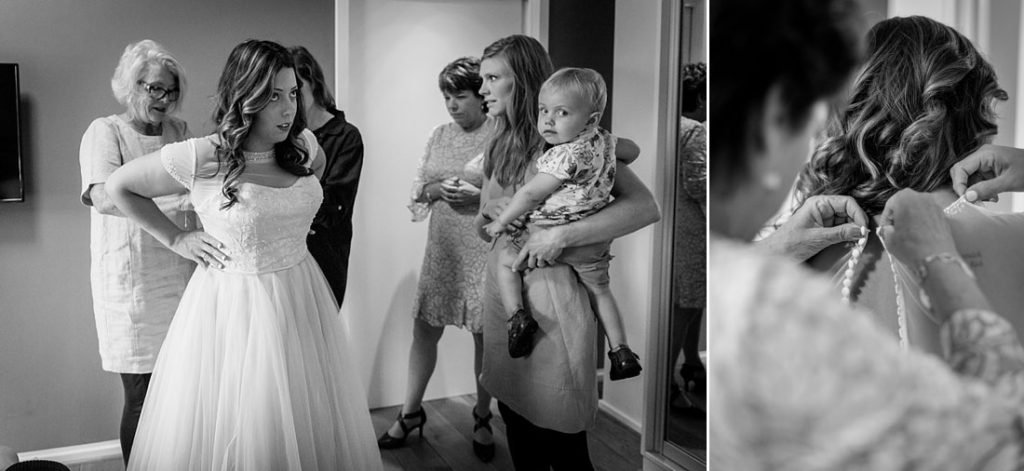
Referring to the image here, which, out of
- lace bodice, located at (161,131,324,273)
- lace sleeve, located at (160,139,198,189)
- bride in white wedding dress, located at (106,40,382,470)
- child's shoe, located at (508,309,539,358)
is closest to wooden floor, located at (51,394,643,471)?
child's shoe, located at (508,309,539,358)

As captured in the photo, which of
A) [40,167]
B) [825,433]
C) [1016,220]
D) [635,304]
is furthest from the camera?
[635,304]

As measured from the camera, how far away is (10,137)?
80.2 inches

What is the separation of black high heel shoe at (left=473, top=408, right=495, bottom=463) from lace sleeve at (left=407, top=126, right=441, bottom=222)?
26.5 inches

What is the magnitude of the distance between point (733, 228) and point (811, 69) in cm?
38

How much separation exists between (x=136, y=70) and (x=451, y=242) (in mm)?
1013

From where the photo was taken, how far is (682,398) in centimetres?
237

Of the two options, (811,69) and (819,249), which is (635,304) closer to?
(819,249)

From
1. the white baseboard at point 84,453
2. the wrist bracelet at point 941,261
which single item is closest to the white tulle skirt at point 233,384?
the white baseboard at point 84,453

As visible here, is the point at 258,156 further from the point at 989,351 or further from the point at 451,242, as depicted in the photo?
the point at 989,351

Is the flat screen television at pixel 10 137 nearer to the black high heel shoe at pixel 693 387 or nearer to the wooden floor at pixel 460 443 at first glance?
the wooden floor at pixel 460 443

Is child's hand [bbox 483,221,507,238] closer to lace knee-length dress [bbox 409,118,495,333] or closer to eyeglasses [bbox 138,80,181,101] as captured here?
lace knee-length dress [bbox 409,118,495,333]

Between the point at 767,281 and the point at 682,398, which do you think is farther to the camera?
the point at 682,398

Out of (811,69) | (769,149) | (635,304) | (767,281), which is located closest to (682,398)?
(635,304)

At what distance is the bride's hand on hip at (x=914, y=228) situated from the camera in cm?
151
